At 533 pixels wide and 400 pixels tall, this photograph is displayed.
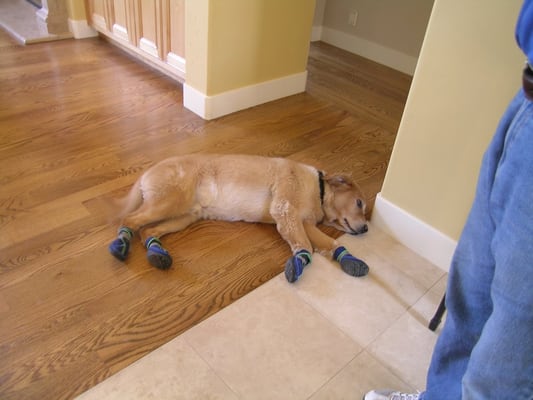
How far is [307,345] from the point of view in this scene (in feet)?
4.50

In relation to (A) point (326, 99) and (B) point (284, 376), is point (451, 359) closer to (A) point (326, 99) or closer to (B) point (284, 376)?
(B) point (284, 376)

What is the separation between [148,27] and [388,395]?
9.17 ft

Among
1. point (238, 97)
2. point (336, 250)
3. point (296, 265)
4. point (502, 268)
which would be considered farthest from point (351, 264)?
point (238, 97)

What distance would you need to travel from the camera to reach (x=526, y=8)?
624 mm

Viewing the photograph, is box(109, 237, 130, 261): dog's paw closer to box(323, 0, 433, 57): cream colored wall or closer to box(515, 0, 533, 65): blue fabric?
box(515, 0, 533, 65): blue fabric

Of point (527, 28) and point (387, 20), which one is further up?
point (527, 28)

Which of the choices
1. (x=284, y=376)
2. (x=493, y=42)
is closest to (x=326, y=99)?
(x=493, y=42)

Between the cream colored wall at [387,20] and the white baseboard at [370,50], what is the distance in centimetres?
3

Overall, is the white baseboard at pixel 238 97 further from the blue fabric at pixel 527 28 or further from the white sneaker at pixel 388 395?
the blue fabric at pixel 527 28

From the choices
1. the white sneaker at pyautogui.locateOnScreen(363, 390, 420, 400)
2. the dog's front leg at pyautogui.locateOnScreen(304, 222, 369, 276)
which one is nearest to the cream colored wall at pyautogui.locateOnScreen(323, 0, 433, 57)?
the dog's front leg at pyautogui.locateOnScreen(304, 222, 369, 276)

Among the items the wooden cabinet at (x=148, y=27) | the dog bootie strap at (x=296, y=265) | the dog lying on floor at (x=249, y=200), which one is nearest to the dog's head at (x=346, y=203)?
the dog lying on floor at (x=249, y=200)

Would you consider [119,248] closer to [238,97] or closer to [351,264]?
[351,264]

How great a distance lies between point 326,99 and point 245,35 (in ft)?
2.67

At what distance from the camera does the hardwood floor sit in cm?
133
